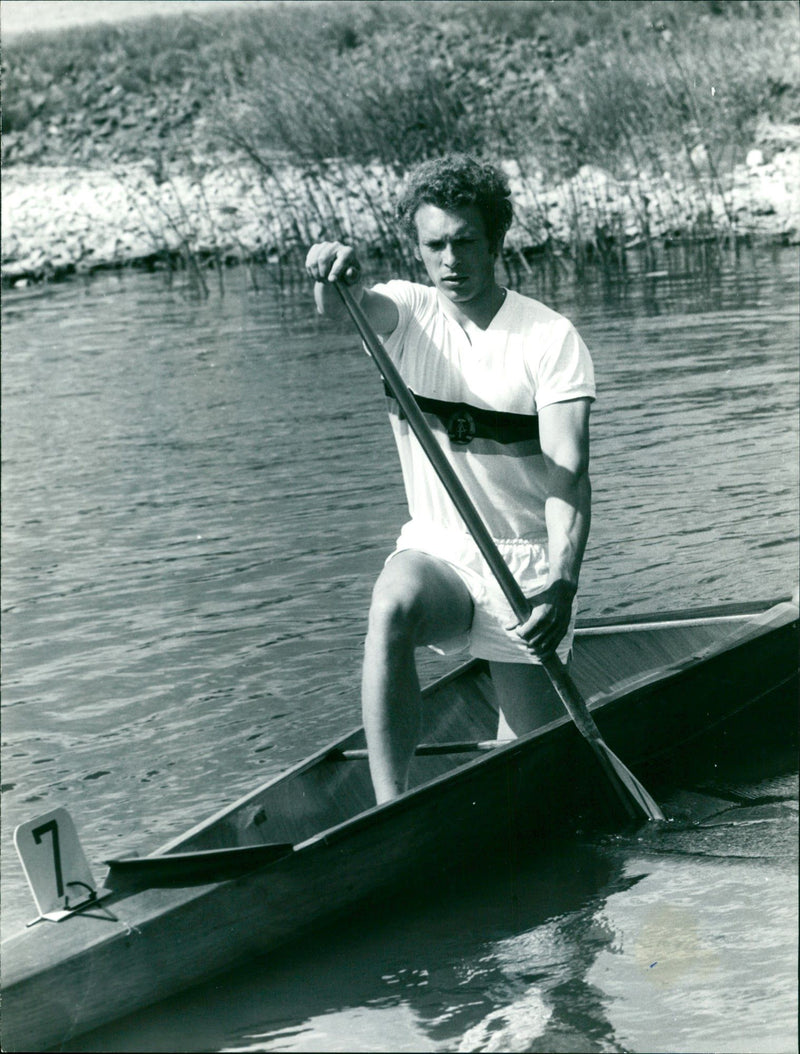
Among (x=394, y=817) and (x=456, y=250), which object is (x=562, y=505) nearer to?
(x=456, y=250)

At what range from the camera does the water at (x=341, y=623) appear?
11.8 feet

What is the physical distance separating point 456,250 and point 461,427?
0.43 metres

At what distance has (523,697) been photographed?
4.30 m

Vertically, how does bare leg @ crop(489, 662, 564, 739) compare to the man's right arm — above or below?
below

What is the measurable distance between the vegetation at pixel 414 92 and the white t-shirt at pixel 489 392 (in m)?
11.4

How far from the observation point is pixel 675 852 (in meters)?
4.29

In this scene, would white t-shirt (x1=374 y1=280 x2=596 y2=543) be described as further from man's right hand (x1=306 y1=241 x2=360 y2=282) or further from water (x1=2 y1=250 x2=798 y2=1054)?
water (x1=2 y1=250 x2=798 y2=1054)

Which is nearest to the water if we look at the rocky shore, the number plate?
the number plate

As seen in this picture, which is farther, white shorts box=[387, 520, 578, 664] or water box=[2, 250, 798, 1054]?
white shorts box=[387, 520, 578, 664]

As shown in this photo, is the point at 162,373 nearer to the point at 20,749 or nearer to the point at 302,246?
the point at 302,246

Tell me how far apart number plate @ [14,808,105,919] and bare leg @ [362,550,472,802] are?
77 centimetres

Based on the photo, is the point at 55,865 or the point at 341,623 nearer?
the point at 55,865

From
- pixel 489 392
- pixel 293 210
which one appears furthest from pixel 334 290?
pixel 293 210

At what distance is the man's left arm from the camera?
3.83m
